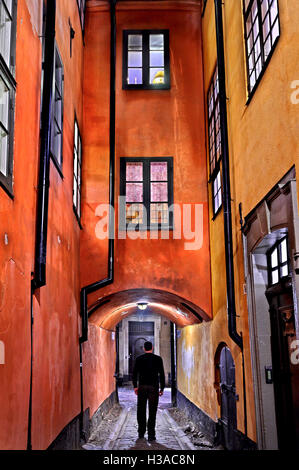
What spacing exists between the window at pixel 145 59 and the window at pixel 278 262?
612cm

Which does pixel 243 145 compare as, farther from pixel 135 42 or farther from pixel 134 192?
pixel 135 42

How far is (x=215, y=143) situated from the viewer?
9859 millimetres

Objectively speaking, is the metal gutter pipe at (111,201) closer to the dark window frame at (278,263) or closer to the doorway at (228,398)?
the doorway at (228,398)

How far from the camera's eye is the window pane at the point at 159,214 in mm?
10570

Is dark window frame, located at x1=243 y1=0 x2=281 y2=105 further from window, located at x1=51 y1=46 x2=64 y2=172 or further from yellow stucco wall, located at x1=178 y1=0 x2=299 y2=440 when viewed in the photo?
window, located at x1=51 y1=46 x2=64 y2=172

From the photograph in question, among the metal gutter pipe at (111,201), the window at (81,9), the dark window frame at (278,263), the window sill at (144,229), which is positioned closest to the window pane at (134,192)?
the metal gutter pipe at (111,201)

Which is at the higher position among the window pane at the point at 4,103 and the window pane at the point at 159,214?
the window pane at the point at 159,214

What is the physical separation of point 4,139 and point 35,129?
47.8 inches

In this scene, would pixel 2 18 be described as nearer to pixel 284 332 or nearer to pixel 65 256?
pixel 65 256

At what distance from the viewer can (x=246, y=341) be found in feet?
23.8

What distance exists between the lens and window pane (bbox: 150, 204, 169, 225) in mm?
10570

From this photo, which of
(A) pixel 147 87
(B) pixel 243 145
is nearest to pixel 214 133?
(A) pixel 147 87

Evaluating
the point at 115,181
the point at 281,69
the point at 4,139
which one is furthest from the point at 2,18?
the point at 115,181

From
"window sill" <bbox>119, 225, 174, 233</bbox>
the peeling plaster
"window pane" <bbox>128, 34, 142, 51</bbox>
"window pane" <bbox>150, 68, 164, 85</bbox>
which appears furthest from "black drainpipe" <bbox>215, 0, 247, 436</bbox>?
the peeling plaster
